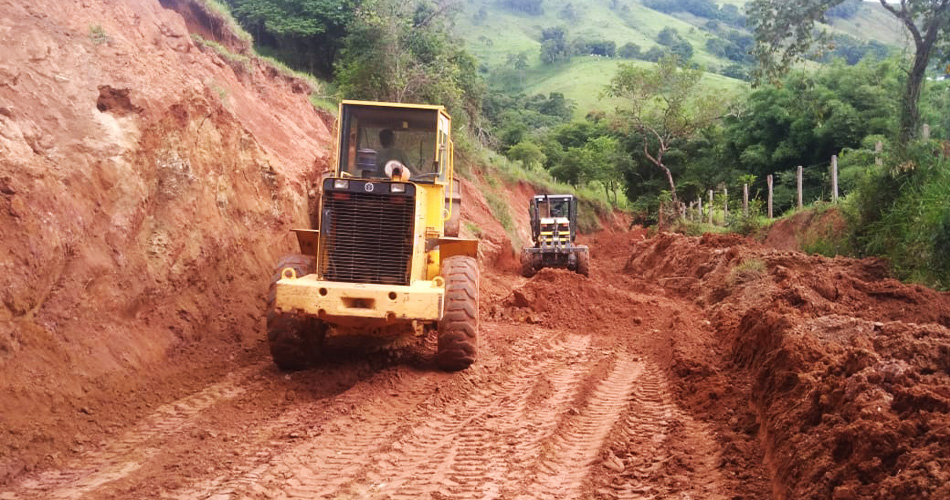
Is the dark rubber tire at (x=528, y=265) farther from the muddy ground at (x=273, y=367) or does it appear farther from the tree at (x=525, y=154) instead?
→ the tree at (x=525, y=154)

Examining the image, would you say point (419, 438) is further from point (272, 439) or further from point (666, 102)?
point (666, 102)

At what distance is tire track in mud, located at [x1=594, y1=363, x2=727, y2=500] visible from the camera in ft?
15.6

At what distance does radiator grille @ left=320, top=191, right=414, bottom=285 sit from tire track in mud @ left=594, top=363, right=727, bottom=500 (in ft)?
9.11

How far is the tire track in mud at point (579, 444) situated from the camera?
16.3 feet

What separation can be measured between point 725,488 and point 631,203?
4213 centimetres

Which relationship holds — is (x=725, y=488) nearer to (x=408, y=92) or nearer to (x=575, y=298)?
(x=575, y=298)

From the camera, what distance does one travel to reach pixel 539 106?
8175cm

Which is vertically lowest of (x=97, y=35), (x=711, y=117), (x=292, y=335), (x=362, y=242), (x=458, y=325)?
(x=292, y=335)

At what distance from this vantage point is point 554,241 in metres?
20.4

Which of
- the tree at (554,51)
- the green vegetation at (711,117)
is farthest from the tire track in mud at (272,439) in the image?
the tree at (554,51)

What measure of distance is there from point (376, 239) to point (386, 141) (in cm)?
180

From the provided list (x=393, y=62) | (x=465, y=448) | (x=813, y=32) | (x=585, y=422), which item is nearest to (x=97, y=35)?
(x=465, y=448)

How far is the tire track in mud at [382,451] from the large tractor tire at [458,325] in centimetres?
24

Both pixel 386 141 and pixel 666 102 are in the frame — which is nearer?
pixel 386 141
